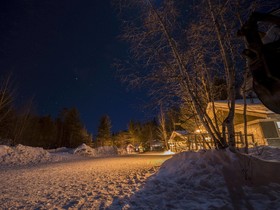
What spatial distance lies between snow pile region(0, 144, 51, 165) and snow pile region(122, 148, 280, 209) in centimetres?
1608

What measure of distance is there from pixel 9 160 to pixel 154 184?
53.5 ft

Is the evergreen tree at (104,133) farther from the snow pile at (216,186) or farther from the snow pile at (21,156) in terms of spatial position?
the snow pile at (216,186)

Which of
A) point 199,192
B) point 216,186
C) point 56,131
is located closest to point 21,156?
point 199,192

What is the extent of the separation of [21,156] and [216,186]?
18.9 meters

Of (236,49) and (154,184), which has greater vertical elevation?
(236,49)

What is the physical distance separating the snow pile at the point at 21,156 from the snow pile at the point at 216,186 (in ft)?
52.7

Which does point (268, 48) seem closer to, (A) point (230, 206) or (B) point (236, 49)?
(A) point (230, 206)

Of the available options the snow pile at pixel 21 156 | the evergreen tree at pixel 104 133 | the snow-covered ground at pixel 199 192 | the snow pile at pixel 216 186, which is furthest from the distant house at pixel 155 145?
the snow-covered ground at pixel 199 192

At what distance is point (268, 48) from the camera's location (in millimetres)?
1587

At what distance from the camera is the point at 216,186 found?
3.92 meters

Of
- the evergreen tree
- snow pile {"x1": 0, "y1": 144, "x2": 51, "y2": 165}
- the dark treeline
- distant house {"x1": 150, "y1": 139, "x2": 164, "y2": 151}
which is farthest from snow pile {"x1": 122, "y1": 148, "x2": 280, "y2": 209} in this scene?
the evergreen tree

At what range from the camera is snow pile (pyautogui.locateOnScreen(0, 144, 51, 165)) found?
49.3 feet

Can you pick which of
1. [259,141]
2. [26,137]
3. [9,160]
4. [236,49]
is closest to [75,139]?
[26,137]

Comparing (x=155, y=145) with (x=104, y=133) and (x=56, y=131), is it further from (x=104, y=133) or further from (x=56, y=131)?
(x=56, y=131)
